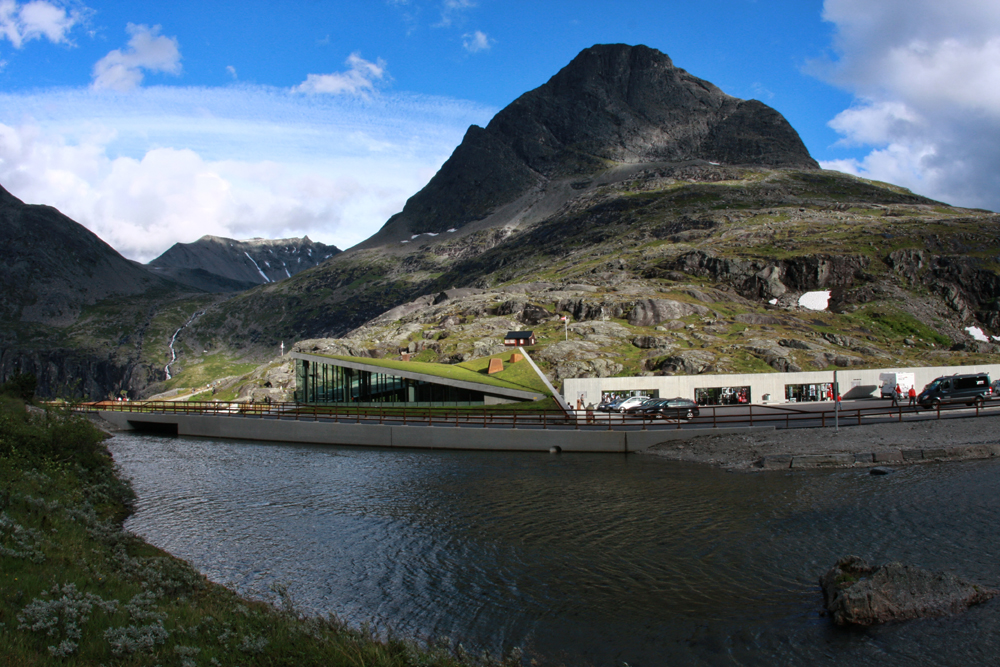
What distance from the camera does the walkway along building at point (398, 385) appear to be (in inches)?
2709

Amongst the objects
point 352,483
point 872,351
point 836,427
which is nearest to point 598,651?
point 352,483

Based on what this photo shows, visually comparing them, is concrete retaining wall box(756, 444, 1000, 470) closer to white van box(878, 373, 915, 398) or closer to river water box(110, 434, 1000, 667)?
river water box(110, 434, 1000, 667)

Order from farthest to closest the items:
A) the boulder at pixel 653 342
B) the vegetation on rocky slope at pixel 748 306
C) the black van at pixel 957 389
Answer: the boulder at pixel 653 342
the vegetation on rocky slope at pixel 748 306
the black van at pixel 957 389

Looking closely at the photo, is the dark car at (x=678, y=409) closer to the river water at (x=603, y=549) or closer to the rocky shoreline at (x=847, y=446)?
the rocky shoreline at (x=847, y=446)

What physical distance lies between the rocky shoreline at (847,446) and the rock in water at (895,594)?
21.6m

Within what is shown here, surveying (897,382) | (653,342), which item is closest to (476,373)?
(653,342)

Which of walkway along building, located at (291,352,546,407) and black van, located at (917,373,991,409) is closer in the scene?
black van, located at (917,373,991,409)

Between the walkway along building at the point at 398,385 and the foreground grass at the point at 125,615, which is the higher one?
the walkway along building at the point at 398,385

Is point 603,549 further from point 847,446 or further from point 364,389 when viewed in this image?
point 364,389

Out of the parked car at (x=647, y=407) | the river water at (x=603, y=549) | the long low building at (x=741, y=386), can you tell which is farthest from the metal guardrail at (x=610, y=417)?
the river water at (x=603, y=549)

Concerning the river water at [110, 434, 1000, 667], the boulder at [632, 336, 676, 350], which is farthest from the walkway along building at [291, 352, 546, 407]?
the boulder at [632, 336, 676, 350]

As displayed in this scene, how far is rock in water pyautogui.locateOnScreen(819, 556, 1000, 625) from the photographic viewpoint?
1661cm

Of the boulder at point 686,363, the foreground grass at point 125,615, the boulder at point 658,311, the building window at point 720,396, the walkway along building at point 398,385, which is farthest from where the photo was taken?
the boulder at point 658,311

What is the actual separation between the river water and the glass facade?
2718cm
